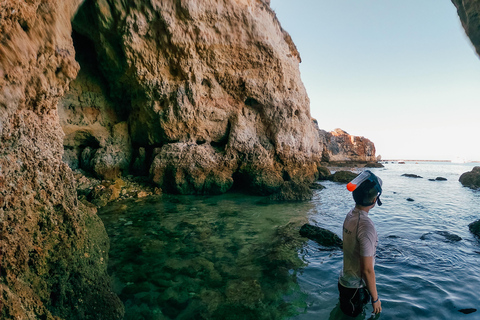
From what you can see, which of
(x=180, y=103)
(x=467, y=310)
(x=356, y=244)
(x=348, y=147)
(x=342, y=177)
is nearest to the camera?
(x=356, y=244)

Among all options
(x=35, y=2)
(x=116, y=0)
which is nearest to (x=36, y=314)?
(x=35, y=2)

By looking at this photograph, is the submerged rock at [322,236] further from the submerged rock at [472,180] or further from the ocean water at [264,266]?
the submerged rock at [472,180]

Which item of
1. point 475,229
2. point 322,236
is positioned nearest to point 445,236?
point 475,229

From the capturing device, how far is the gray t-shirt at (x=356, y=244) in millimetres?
2574

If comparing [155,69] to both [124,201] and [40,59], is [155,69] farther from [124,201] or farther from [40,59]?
[40,59]

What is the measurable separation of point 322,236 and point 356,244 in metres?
3.39

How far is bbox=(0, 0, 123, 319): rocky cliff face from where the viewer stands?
232 centimetres

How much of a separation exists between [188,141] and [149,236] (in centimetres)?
668

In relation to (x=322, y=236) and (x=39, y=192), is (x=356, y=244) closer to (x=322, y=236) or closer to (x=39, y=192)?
(x=322, y=236)

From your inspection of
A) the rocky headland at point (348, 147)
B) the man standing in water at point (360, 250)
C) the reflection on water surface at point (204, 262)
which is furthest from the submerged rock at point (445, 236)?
the rocky headland at point (348, 147)

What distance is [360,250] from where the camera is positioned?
2598 mm

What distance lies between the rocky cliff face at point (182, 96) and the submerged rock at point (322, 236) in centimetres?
586

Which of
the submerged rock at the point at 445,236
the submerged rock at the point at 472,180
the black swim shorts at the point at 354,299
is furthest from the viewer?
the submerged rock at the point at 472,180

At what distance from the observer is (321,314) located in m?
3.15
